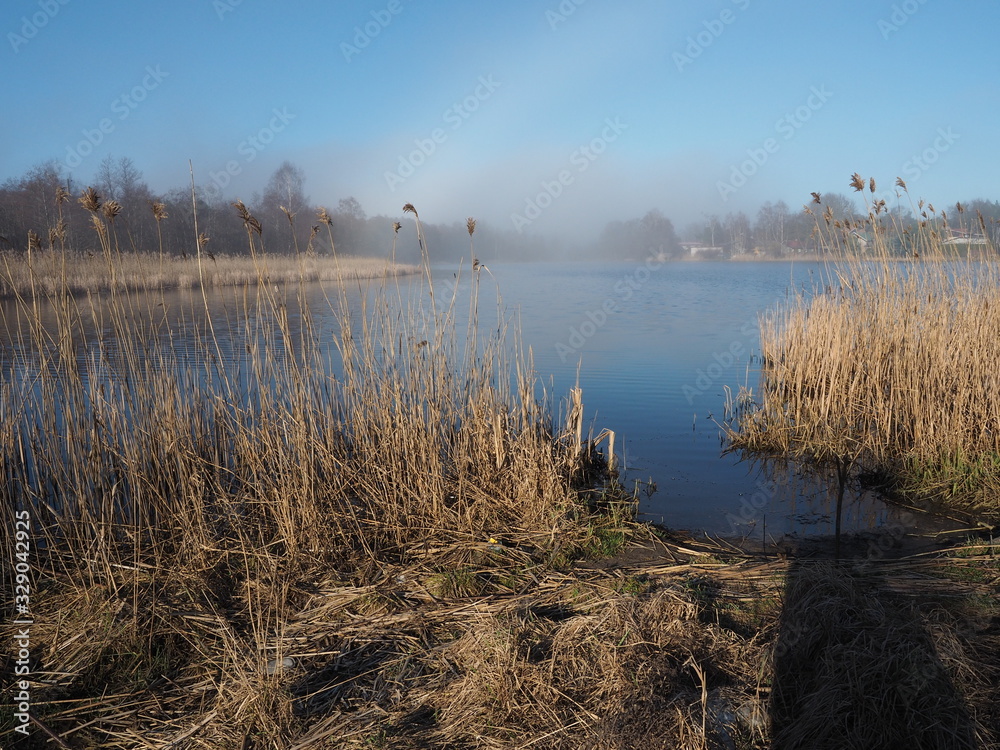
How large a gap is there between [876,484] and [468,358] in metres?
3.24

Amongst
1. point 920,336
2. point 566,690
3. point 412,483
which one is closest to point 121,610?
point 412,483

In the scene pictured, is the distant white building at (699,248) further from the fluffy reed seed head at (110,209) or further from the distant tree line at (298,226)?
the fluffy reed seed head at (110,209)

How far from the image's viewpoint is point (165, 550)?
3.44 meters

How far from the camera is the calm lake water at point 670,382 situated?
4.61 meters

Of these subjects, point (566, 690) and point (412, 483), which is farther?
point (412, 483)

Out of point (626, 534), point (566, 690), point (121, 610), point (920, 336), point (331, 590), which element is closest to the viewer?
point (566, 690)

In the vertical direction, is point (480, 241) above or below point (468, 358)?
above

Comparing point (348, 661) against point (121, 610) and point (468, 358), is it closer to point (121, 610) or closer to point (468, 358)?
point (121, 610)

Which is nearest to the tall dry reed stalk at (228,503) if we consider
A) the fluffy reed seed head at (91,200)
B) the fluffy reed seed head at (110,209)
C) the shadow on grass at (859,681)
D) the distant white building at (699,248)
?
the fluffy reed seed head at (91,200)

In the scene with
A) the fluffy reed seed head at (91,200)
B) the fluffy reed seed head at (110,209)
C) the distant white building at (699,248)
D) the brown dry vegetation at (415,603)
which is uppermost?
the distant white building at (699,248)

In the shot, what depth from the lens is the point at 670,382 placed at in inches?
348

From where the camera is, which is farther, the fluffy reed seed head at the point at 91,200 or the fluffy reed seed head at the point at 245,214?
the fluffy reed seed head at the point at 245,214

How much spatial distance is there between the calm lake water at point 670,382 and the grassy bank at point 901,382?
17.7 inches

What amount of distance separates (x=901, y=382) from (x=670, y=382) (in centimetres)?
359
